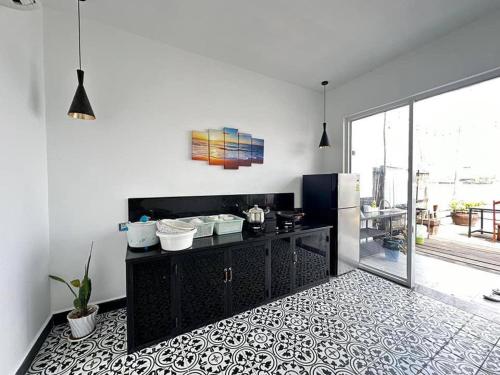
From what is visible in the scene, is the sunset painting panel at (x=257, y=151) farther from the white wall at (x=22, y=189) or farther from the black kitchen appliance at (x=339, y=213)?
the white wall at (x=22, y=189)

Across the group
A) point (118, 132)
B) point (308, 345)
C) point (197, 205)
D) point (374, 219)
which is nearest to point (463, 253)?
point (374, 219)

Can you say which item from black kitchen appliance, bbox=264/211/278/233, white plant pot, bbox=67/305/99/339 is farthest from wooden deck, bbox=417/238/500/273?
white plant pot, bbox=67/305/99/339

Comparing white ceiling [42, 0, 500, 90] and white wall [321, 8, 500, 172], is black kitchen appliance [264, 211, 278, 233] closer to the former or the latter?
white wall [321, 8, 500, 172]

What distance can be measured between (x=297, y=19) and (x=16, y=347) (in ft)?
11.4

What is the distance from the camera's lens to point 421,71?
7.68 ft

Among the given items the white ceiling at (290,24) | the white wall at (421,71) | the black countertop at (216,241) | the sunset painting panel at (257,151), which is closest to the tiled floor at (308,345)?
the black countertop at (216,241)

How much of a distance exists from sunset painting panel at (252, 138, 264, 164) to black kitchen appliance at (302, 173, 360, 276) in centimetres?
91

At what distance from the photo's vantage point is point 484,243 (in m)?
3.71

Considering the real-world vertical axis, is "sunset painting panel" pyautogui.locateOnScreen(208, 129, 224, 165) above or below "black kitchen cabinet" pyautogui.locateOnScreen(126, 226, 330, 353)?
above

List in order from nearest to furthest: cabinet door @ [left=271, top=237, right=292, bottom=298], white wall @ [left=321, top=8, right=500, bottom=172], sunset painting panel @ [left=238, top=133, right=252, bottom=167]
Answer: white wall @ [left=321, top=8, right=500, bottom=172], cabinet door @ [left=271, top=237, right=292, bottom=298], sunset painting panel @ [left=238, top=133, right=252, bottom=167]

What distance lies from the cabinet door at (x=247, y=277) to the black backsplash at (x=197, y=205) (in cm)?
74

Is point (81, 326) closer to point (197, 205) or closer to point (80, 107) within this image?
point (197, 205)

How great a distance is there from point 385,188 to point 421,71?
1.55 metres

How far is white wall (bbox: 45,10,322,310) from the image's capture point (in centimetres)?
183
